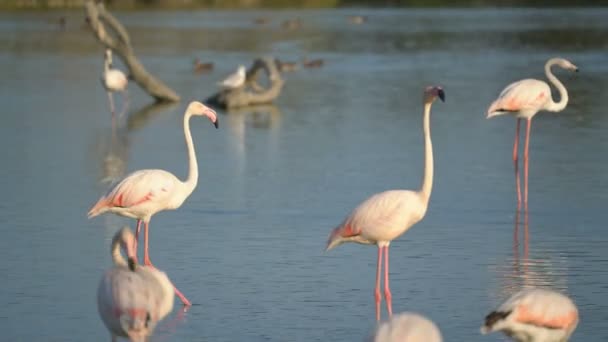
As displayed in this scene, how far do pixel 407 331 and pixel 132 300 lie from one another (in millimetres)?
1368

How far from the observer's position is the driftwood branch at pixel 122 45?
70.5ft

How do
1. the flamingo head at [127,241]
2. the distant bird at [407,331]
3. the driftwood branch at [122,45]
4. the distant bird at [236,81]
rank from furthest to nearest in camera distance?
the distant bird at [236,81]
the driftwood branch at [122,45]
the flamingo head at [127,241]
the distant bird at [407,331]

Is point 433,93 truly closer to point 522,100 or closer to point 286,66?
point 522,100

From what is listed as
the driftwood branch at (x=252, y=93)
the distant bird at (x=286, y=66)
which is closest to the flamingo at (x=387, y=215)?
the driftwood branch at (x=252, y=93)

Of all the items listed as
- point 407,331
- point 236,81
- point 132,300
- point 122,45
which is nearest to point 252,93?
point 236,81

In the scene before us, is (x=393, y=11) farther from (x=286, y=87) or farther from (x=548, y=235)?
(x=548, y=235)

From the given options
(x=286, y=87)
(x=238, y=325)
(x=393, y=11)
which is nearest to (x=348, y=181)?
(x=238, y=325)

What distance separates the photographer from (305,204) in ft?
40.4

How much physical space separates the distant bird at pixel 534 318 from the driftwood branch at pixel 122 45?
601 inches

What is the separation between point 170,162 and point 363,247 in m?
4.85

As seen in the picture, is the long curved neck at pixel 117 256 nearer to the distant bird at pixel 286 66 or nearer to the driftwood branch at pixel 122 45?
the driftwood branch at pixel 122 45

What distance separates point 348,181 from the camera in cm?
1352

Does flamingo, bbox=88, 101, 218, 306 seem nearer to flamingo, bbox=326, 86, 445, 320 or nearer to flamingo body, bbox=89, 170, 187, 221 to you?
flamingo body, bbox=89, 170, 187, 221

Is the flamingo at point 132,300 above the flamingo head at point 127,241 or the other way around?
the other way around
